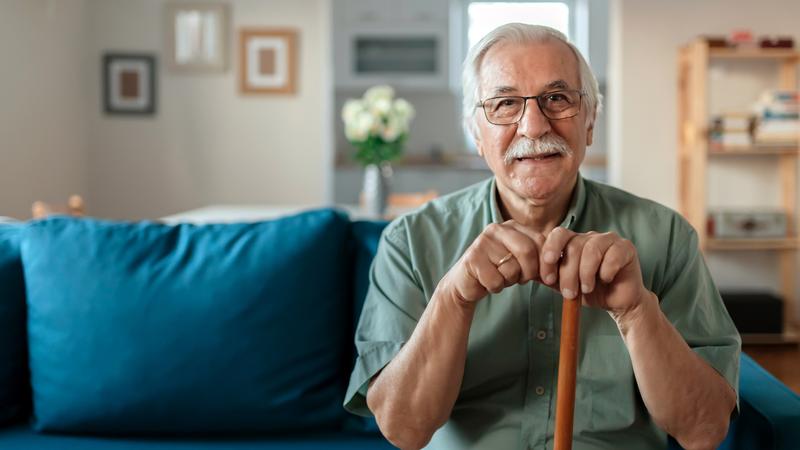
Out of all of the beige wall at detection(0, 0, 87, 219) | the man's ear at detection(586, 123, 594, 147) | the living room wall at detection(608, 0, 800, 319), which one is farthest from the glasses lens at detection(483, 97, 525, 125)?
the living room wall at detection(608, 0, 800, 319)

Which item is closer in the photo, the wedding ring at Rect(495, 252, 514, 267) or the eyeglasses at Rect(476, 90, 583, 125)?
the wedding ring at Rect(495, 252, 514, 267)

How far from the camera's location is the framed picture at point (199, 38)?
5.87 meters

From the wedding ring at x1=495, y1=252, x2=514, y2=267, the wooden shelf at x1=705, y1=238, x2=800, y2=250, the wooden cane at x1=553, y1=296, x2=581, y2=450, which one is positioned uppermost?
the wedding ring at x1=495, y1=252, x2=514, y2=267

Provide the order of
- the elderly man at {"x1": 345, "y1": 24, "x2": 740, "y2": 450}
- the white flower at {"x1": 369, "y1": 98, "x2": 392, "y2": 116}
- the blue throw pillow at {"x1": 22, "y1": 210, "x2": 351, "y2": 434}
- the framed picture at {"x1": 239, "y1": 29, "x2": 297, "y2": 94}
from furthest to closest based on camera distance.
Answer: the framed picture at {"x1": 239, "y1": 29, "x2": 297, "y2": 94}
the white flower at {"x1": 369, "y1": 98, "x2": 392, "y2": 116}
the blue throw pillow at {"x1": 22, "y1": 210, "x2": 351, "y2": 434}
the elderly man at {"x1": 345, "y1": 24, "x2": 740, "y2": 450}

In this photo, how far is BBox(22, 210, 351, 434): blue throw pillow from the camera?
171 centimetres

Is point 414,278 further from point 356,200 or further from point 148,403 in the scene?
point 356,200

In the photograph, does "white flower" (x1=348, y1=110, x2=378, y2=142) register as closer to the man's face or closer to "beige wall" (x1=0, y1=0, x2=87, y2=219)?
"beige wall" (x1=0, y1=0, x2=87, y2=219)

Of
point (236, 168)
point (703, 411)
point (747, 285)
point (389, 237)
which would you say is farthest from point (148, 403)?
point (747, 285)

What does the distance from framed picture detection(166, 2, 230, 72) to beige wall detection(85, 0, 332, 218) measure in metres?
0.06

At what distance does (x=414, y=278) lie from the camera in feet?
4.78

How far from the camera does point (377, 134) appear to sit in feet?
13.8

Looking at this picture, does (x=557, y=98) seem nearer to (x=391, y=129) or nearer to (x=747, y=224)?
(x=391, y=129)

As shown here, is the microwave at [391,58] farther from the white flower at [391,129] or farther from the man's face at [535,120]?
the man's face at [535,120]

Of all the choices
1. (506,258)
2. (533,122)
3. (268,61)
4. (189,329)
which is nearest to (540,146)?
Result: (533,122)
